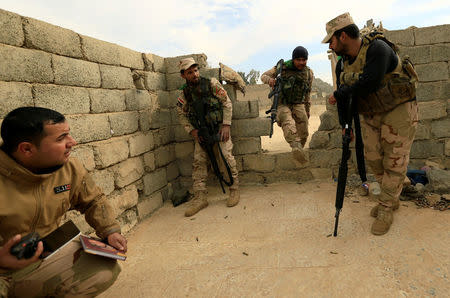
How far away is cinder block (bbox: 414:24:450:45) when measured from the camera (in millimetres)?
4113

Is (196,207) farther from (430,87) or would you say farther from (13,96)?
(430,87)

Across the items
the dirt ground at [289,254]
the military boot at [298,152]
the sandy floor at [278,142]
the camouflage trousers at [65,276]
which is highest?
the military boot at [298,152]

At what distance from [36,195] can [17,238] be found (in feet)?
1.05

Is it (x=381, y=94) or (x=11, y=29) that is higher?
(x=11, y=29)

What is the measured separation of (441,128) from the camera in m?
4.32

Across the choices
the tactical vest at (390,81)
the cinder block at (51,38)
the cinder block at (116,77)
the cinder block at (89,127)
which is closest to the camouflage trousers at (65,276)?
the cinder block at (89,127)

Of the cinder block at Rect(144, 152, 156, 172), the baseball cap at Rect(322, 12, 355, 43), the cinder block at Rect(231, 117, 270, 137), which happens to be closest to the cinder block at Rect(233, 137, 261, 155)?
the cinder block at Rect(231, 117, 270, 137)

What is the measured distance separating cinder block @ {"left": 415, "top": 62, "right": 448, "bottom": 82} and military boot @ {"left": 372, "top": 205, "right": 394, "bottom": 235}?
2.42 meters

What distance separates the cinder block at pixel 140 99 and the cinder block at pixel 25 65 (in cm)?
124

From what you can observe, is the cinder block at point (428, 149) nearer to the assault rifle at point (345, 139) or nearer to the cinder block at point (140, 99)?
the assault rifle at point (345, 139)

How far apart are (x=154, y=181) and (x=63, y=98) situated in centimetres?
191

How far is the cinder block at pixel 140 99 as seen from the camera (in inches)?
154

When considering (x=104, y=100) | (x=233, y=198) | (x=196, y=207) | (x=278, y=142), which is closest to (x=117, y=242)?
(x=104, y=100)

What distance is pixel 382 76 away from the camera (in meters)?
2.53
